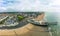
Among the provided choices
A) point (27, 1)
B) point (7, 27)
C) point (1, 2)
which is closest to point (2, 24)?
point (7, 27)

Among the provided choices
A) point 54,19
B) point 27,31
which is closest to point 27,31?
point 27,31

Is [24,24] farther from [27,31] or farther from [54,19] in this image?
[54,19]

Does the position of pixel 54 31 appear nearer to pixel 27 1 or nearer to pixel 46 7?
pixel 46 7

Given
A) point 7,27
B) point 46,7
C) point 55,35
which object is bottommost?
point 55,35

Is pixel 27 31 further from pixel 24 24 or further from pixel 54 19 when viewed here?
pixel 54 19

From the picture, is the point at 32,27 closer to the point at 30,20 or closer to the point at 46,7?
the point at 30,20

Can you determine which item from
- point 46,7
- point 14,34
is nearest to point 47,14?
point 46,7

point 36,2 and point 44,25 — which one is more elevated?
point 36,2
